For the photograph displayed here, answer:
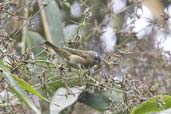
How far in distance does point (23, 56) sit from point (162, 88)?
0.71 meters

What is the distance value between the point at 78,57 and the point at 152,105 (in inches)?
14.8

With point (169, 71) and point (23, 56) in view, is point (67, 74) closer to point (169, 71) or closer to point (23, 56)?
point (23, 56)

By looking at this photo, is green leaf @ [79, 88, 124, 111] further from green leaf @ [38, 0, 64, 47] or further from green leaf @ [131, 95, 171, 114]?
green leaf @ [131, 95, 171, 114]

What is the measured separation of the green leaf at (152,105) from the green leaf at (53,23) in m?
0.86

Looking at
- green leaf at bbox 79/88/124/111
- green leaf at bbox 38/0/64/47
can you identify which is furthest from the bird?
green leaf at bbox 38/0/64/47

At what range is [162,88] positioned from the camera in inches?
64.6

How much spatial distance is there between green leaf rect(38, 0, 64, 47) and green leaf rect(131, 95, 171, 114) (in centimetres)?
86

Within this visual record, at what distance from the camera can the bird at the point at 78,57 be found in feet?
4.18

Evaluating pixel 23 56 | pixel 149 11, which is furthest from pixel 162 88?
pixel 23 56

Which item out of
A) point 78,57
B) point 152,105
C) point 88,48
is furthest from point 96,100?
point 152,105

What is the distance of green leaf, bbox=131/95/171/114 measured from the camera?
0.99 m

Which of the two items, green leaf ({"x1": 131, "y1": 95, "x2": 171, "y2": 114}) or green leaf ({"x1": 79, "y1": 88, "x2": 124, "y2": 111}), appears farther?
green leaf ({"x1": 79, "y1": 88, "x2": 124, "y2": 111})

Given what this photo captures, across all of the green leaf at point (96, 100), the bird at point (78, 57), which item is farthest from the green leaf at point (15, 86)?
the green leaf at point (96, 100)

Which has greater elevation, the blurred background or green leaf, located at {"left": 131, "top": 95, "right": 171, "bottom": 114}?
the blurred background
